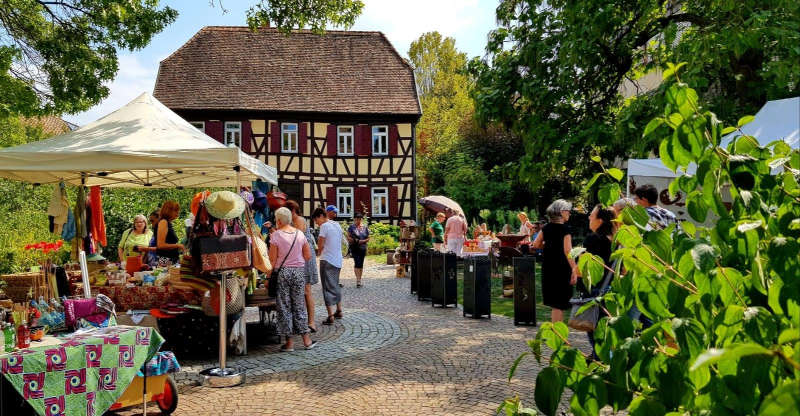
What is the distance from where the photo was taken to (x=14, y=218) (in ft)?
48.3

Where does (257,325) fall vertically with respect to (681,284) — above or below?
below

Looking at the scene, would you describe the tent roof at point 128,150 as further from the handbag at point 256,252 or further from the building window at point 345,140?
the building window at point 345,140

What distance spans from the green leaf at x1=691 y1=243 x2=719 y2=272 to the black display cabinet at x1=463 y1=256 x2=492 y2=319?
355 inches

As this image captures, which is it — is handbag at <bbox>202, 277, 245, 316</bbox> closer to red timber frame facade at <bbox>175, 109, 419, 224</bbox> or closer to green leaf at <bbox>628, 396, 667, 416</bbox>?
green leaf at <bbox>628, 396, 667, 416</bbox>

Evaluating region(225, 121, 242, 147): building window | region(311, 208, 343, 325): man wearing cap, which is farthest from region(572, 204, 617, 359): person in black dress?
region(225, 121, 242, 147): building window

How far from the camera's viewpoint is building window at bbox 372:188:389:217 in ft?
95.2

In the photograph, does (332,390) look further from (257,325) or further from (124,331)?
(257,325)

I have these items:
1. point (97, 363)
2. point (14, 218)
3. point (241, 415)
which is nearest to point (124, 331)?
point (97, 363)

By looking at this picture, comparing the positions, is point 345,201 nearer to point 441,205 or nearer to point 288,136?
point 288,136

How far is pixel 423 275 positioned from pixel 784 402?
456 inches

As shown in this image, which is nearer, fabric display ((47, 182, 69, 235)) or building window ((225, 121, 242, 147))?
fabric display ((47, 182, 69, 235))

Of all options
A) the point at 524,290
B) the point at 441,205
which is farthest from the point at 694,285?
the point at 441,205

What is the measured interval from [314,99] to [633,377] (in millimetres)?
28354

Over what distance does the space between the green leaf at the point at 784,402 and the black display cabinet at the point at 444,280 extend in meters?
10.4
